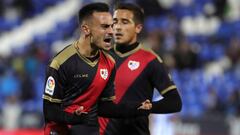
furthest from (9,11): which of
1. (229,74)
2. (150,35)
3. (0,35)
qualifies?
(229,74)

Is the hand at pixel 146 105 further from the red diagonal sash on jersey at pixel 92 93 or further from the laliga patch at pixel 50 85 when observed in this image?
the laliga patch at pixel 50 85

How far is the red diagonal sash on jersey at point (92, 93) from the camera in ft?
21.1

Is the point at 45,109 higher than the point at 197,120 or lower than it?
higher

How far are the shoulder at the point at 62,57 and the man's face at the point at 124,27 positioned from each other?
1.16 metres

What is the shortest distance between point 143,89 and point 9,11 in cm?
1357

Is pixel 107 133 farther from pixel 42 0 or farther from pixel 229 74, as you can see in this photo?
pixel 42 0

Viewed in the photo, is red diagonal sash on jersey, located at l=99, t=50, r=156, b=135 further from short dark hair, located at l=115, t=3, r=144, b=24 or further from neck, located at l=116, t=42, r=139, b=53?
short dark hair, located at l=115, t=3, r=144, b=24

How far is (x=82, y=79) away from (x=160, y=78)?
128 cm

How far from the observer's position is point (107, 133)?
293 inches

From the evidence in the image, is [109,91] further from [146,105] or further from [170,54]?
[170,54]

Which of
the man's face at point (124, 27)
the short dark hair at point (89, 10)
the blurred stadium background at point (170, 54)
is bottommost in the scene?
the blurred stadium background at point (170, 54)

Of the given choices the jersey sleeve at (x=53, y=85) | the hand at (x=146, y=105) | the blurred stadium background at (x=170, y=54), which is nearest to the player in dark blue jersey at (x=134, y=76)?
the hand at (x=146, y=105)

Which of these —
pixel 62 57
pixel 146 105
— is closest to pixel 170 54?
pixel 146 105

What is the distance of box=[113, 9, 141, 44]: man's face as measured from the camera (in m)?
7.58
